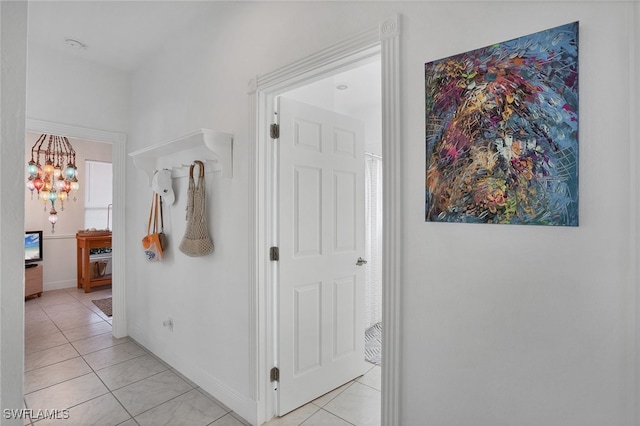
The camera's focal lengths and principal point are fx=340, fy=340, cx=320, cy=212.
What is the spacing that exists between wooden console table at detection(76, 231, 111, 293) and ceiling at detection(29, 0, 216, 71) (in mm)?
3351

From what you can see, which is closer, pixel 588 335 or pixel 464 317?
pixel 588 335

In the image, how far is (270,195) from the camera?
2.13m

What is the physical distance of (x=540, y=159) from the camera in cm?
108

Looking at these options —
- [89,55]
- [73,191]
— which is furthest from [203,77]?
[73,191]

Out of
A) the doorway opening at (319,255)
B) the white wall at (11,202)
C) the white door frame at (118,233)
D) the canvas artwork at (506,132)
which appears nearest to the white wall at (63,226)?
the white door frame at (118,233)

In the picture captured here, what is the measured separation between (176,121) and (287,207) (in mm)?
1349

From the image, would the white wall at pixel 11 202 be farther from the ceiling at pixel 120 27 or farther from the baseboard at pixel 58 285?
the baseboard at pixel 58 285

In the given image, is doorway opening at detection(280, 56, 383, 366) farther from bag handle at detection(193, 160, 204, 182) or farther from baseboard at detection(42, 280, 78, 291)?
baseboard at detection(42, 280, 78, 291)

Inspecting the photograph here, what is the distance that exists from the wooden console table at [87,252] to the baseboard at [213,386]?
3.09 meters

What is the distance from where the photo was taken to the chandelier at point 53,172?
4891 millimetres

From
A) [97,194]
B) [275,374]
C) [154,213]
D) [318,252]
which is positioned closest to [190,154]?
[154,213]

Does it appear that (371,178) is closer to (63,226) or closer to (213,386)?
(213,386)

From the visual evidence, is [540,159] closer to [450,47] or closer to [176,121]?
[450,47]

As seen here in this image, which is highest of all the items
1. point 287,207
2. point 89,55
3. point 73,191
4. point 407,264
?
point 89,55
